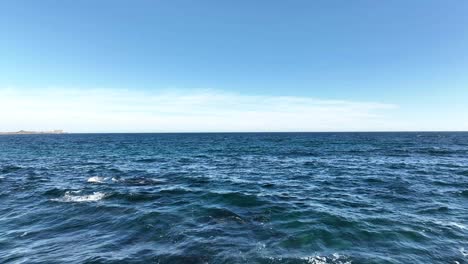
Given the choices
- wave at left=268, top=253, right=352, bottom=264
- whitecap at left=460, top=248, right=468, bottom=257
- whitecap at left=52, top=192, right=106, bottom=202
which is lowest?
whitecap at left=460, top=248, right=468, bottom=257

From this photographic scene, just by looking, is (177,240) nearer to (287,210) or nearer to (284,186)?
(287,210)

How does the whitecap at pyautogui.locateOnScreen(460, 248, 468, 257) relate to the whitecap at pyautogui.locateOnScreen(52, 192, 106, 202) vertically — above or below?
below

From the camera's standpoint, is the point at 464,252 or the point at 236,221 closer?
the point at 464,252

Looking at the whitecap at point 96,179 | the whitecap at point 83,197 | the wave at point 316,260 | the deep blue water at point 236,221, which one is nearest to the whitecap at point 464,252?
the deep blue water at point 236,221

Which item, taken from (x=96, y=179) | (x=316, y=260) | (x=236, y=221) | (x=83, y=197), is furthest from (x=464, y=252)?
(x=96, y=179)

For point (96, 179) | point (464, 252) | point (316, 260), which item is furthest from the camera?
point (96, 179)

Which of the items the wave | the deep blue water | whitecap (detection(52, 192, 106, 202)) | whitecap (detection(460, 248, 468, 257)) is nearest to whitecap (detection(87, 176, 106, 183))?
→ the deep blue water

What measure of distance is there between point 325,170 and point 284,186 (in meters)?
10.7

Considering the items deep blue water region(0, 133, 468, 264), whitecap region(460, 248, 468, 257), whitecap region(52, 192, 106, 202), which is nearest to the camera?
whitecap region(460, 248, 468, 257)

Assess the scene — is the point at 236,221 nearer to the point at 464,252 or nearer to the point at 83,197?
the point at 464,252

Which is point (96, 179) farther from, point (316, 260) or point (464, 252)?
point (464, 252)

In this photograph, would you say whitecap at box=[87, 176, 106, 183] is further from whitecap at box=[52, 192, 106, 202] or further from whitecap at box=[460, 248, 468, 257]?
A: whitecap at box=[460, 248, 468, 257]

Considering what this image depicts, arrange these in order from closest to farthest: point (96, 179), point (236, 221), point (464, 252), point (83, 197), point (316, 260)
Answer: point (316, 260)
point (464, 252)
point (236, 221)
point (83, 197)
point (96, 179)

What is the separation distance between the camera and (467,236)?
470 inches
